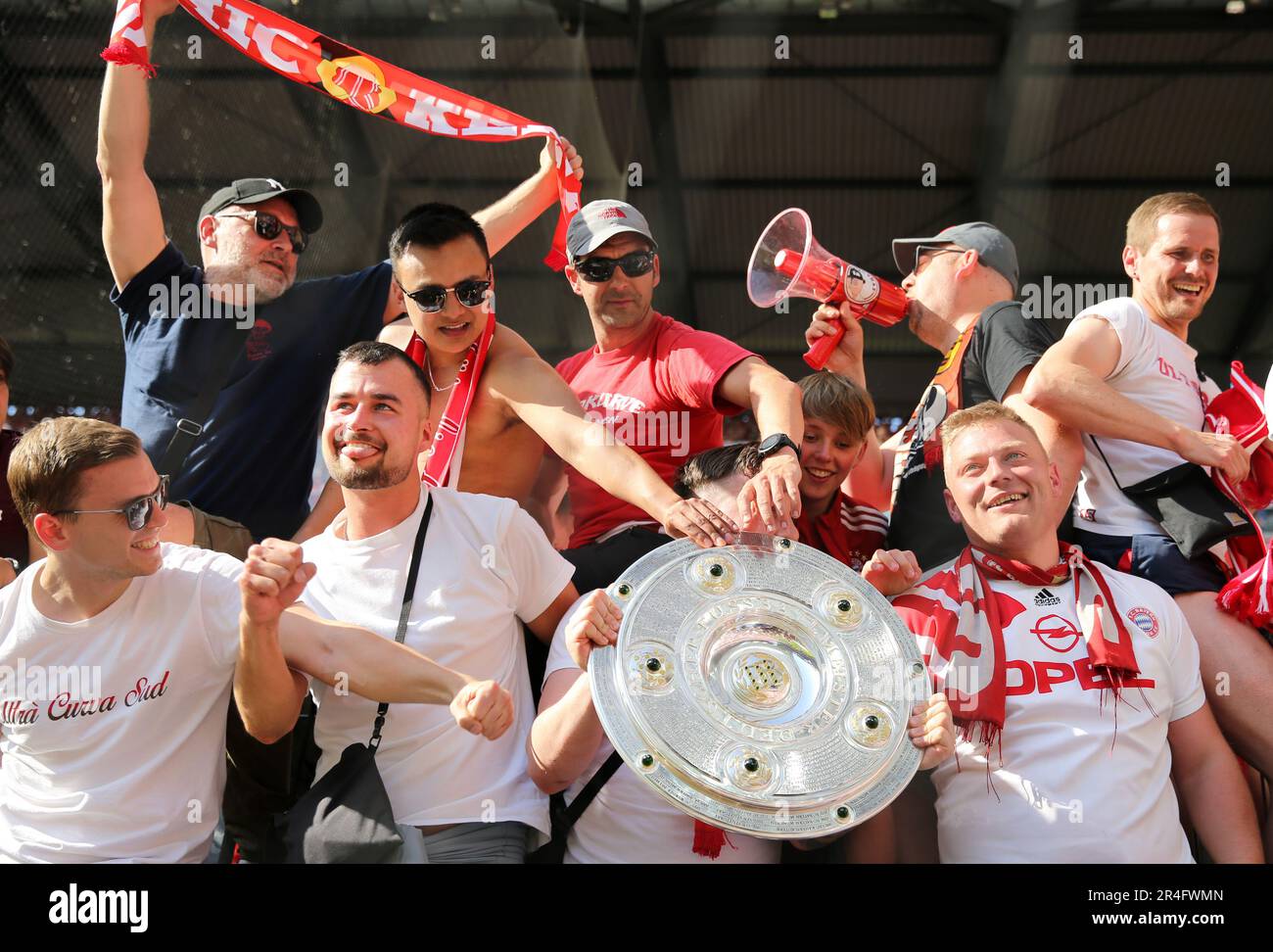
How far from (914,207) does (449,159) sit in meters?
2.76

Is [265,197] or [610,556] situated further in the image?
[265,197]

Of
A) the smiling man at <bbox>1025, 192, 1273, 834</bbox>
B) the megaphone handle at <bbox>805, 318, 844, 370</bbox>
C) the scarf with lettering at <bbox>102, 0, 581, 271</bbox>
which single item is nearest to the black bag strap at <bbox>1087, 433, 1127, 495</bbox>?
the smiling man at <bbox>1025, 192, 1273, 834</bbox>

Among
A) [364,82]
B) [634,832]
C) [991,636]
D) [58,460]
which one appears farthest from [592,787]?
[364,82]

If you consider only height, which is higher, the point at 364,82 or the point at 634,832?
the point at 364,82

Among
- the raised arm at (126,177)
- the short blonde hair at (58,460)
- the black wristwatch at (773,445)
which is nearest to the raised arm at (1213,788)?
the black wristwatch at (773,445)

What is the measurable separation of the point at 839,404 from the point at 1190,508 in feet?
3.27

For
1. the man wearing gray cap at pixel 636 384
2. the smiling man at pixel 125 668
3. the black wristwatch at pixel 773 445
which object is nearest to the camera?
the smiling man at pixel 125 668

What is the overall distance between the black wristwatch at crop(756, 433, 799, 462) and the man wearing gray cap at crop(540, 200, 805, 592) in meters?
0.13

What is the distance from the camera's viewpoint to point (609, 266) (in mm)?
3762

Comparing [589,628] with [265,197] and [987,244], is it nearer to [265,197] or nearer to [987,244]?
[265,197]

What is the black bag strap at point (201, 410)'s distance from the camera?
358cm

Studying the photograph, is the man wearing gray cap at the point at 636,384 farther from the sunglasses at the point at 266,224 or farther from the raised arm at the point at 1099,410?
the sunglasses at the point at 266,224

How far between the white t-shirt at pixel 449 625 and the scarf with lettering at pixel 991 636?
0.97 m
